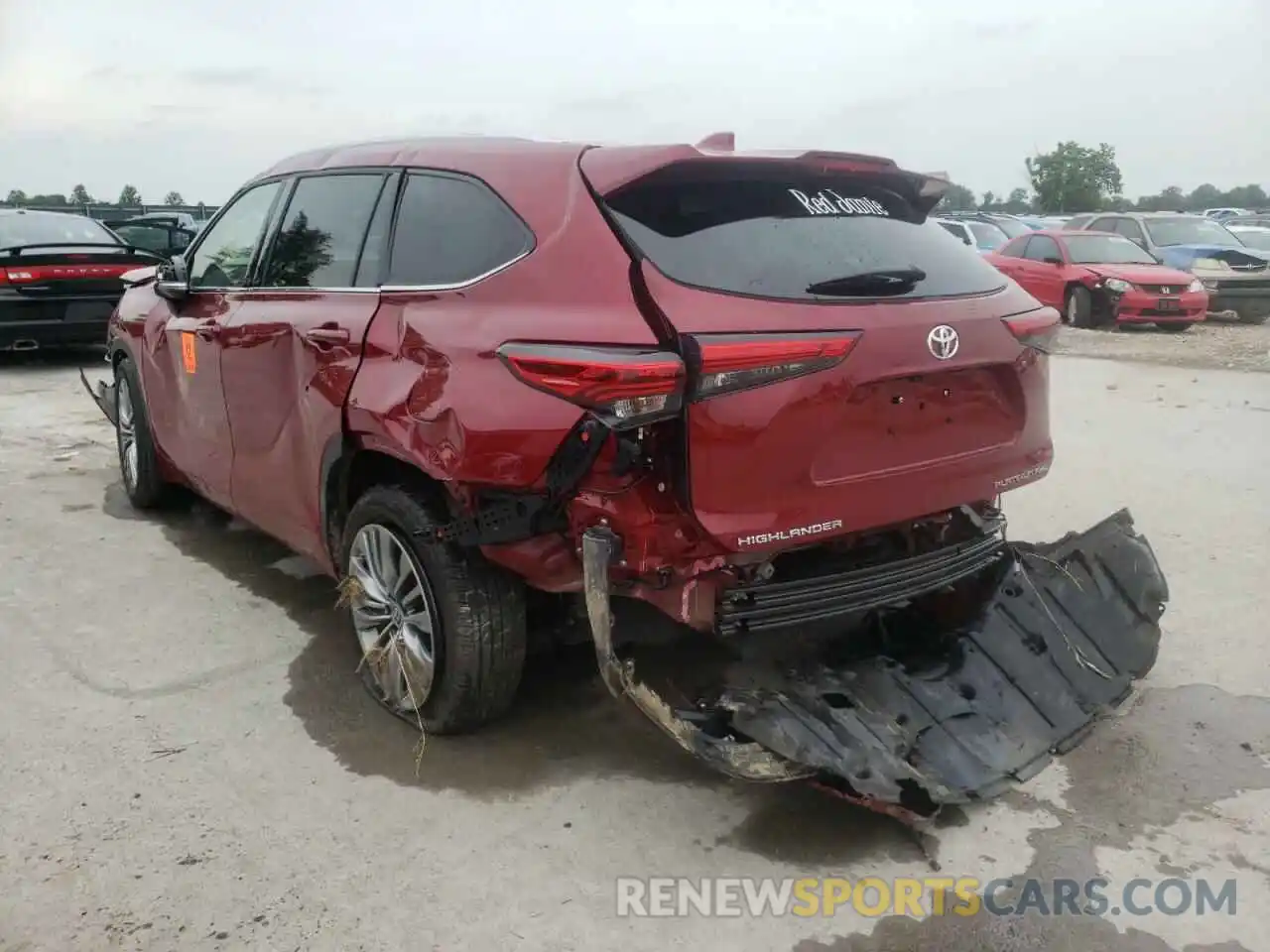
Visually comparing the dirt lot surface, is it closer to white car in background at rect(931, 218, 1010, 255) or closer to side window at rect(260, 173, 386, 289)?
side window at rect(260, 173, 386, 289)

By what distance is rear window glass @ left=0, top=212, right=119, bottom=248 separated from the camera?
10039 millimetres

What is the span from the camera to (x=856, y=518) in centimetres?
282

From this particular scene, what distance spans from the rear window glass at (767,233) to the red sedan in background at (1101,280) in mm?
10808

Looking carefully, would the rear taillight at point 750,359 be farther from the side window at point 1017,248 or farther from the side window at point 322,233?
the side window at point 1017,248

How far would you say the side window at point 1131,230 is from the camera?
15867 mm

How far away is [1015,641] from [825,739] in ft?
3.15

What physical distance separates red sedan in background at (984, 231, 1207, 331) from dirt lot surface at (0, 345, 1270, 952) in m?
9.93

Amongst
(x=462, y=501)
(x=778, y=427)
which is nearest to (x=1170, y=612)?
(x=778, y=427)

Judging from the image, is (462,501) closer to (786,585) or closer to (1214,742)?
(786,585)

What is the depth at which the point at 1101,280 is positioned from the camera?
13.6 metres

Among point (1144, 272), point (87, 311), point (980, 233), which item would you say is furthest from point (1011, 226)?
point (87, 311)

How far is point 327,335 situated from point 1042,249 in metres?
13.4

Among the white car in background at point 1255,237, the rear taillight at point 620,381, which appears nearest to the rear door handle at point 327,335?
the rear taillight at point 620,381

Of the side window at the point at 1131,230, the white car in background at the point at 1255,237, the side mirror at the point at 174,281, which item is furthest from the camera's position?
the white car in background at the point at 1255,237
